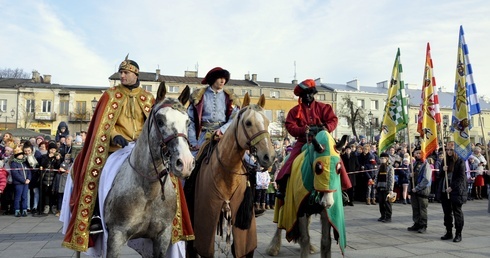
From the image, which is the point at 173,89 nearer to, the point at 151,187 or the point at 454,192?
the point at 454,192

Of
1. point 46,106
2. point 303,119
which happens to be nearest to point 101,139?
point 303,119

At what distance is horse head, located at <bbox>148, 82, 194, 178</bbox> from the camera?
301 centimetres

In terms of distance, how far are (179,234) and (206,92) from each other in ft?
7.39

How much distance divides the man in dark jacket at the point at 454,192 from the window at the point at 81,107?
51920mm

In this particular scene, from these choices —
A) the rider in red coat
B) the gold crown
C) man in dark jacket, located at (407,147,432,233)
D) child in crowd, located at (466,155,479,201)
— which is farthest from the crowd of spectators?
child in crowd, located at (466,155,479,201)

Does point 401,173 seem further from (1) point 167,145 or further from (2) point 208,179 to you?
(1) point 167,145

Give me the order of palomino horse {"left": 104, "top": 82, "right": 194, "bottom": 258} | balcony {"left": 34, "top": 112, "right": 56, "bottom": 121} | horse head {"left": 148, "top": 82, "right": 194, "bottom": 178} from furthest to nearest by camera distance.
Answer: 1. balcony {"left": 34, "top": 112, "right": 56, "bottom": 121}
2. palomino horse {"left": 104, "top": 82, "right": 194, "bottom": 258}
3. horse head {"left": 148, "top": 82, "right": 194, "bottom": 178}

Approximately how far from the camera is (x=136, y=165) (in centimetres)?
362

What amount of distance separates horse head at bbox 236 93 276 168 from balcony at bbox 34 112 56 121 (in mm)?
55149

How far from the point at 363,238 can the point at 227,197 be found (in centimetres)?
484

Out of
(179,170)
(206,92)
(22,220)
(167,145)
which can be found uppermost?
(206,92)

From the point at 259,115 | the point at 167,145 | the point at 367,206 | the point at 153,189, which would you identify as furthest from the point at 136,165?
the point at 367,206

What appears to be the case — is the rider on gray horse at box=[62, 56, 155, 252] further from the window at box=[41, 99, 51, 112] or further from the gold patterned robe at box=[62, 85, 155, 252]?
the window at box=[41, 99, 51, 112]

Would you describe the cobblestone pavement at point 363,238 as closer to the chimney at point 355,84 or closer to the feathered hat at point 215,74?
the feathered hat at point 215,74
